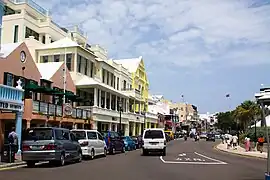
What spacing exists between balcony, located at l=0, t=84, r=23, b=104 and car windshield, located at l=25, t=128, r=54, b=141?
388cm

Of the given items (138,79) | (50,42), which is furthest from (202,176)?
(138,79)

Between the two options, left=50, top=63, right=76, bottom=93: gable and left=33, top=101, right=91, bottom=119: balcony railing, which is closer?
left=33, top=101, right=91, bottom=119: balcony railing

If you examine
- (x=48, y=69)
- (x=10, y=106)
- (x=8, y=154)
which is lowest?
(x=8, y=154)

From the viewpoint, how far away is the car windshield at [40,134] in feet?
66.9

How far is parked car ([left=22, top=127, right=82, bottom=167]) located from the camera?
65.8 ft

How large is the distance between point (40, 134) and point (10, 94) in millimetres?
5219

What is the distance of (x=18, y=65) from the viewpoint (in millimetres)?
32031

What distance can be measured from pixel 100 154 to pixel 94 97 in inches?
674

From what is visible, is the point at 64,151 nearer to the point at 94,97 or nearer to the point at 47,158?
the point at 47,158

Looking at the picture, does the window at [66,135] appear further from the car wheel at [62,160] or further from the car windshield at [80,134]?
the car windshield at [80,134]

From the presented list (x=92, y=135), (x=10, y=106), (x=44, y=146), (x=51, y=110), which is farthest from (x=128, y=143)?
(x=44, y=146)

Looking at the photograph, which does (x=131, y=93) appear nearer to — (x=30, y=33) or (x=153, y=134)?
(x=30, y=33)

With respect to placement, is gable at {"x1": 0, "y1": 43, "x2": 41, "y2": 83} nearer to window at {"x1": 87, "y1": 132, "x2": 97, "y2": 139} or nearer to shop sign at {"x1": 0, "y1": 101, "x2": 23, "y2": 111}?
shop sign at {"x1": 0, "y1": 101, "x2": 23, "y2": 111}

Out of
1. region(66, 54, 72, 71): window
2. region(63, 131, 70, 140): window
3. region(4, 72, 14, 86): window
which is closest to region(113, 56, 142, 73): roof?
region(66, 54, 72, 71): window
